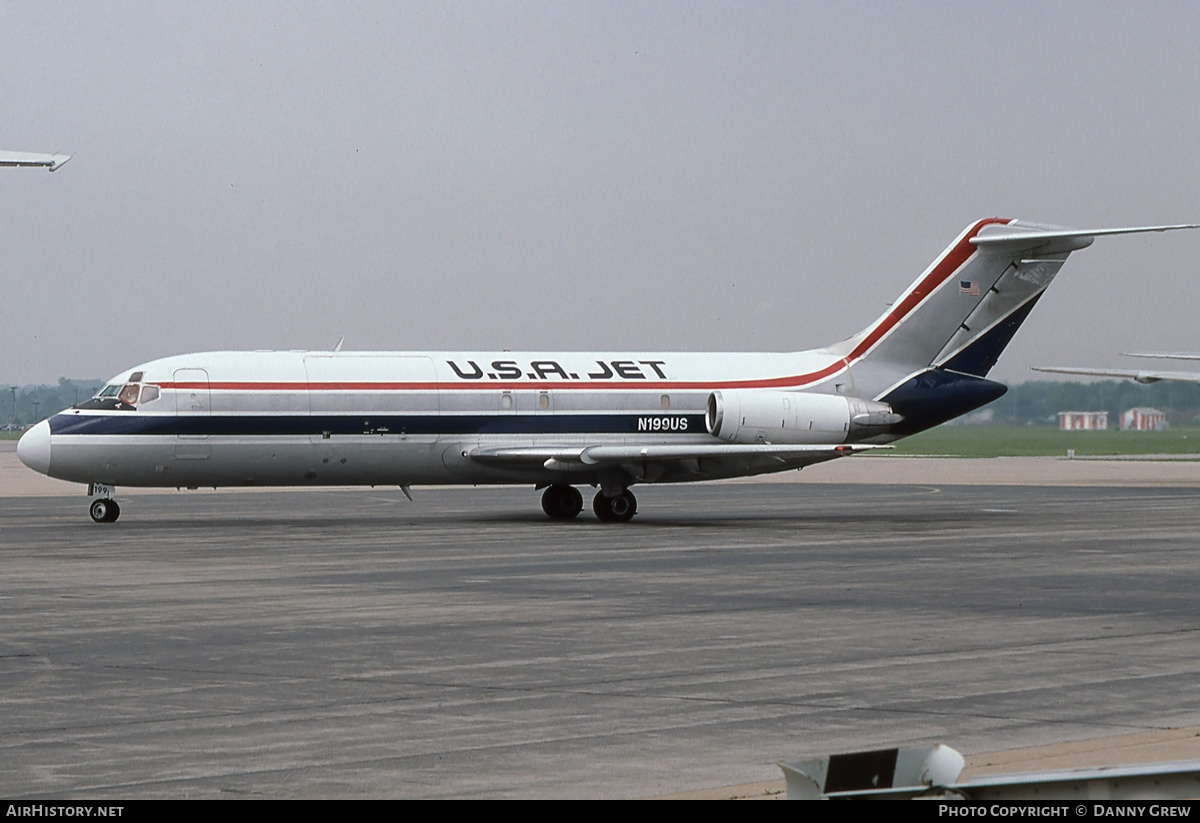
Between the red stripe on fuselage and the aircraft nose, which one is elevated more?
the red stripe on fuselage

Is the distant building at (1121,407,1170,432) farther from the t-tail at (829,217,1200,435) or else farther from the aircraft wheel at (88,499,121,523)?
the aircraft wheel at (88,499,121,523)

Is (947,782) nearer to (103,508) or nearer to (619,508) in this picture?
(619,508)

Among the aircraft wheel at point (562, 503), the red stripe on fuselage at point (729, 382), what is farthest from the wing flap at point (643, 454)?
the aircraft wheel at point (562, 503)

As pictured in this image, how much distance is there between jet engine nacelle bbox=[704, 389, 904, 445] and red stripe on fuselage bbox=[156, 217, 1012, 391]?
0.60 m

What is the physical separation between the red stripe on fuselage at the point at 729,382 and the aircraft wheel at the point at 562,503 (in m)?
2.38

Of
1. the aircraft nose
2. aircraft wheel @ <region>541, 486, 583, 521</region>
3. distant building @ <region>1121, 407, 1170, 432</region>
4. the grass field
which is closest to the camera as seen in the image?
the aircraft nose

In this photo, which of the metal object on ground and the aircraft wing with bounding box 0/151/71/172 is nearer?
the metal object on ground

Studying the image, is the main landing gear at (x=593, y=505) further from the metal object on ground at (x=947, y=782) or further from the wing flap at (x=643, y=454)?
the metal object on ground at (x=947, y=782)

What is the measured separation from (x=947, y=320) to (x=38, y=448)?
61.6ft

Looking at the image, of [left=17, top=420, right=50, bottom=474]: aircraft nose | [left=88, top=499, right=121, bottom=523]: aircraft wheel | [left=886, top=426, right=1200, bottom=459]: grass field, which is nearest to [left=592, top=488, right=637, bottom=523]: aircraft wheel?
[left=88, top=499, right=121, bottom=523]: aircraft wheel

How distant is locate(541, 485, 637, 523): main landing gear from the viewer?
32406 millimetres

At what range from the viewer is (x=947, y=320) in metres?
35.1

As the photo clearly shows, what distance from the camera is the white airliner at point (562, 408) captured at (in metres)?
30.3
